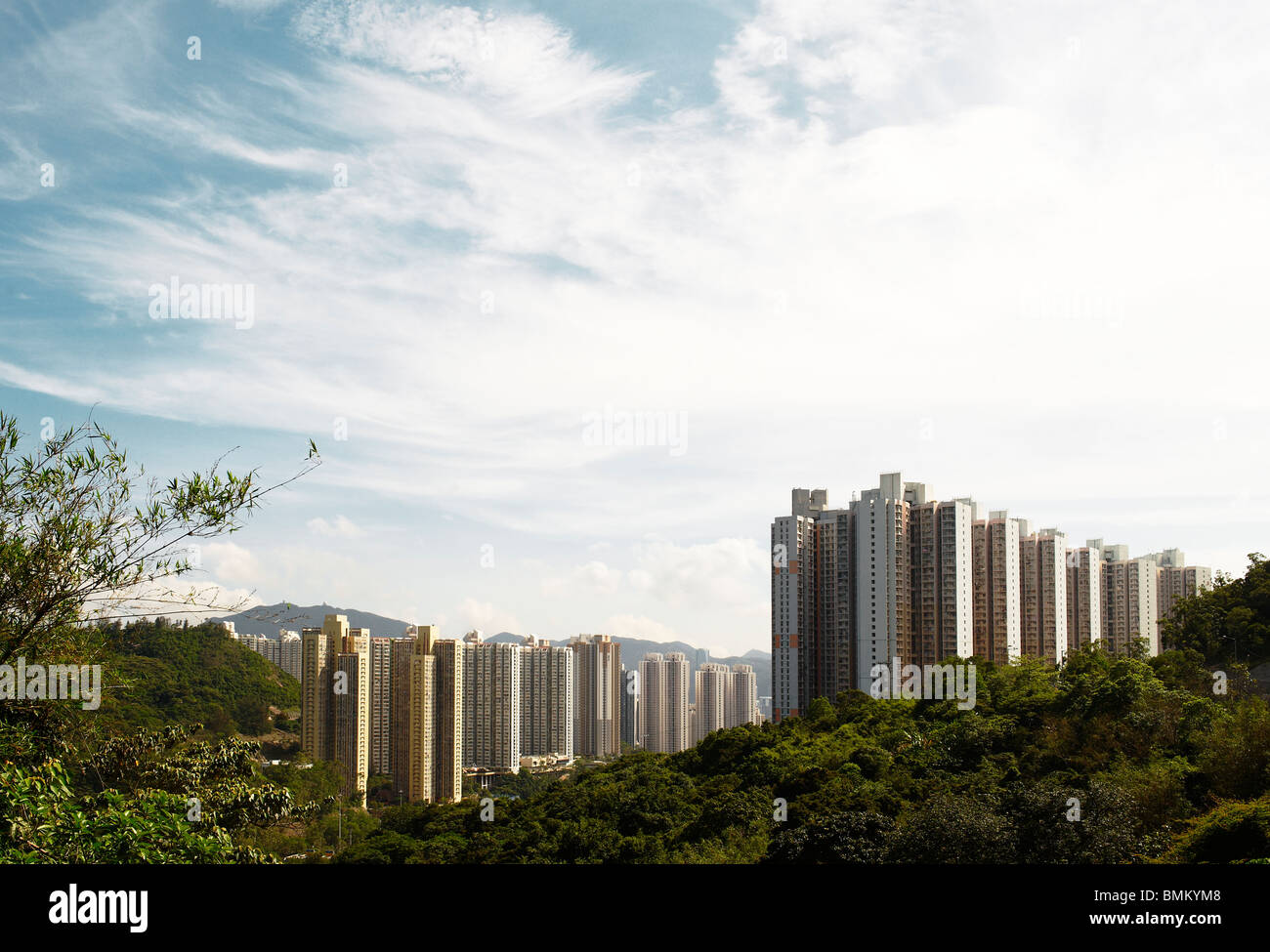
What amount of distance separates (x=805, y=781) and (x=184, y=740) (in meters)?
8.04

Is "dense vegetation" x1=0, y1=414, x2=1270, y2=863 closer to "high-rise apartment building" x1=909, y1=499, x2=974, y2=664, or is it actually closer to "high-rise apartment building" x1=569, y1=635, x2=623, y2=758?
"high-rise apartment building" x1=909, y1=499, x2=974, y2=664

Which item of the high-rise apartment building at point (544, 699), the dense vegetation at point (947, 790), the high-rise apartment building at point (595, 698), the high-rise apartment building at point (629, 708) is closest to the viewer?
the dense vegetation at point (947, 790)

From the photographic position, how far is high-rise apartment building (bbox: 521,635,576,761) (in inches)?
1252

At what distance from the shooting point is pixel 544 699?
105 ft

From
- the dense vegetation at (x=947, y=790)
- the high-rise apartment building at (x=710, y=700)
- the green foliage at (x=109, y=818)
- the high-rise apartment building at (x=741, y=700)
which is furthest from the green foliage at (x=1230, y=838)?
the high-rise apartment building at (x=741, y=700)

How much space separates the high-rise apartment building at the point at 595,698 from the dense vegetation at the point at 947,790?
1701 cm

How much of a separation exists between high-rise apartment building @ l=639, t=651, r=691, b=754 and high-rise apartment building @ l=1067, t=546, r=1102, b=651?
20.1 m

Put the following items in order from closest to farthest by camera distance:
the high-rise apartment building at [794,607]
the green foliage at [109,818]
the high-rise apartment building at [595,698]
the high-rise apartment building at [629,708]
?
the green foliage at [109,818], the high-rise apartment building at [794,607], the high-rise apartment building at [595,698], the high-rise apartment building at [629,708]

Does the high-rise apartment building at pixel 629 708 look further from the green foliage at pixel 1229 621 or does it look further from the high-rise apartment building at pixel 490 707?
the green foliage at pixel 1229 621

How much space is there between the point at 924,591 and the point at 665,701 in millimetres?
20611

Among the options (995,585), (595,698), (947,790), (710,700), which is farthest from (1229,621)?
(710,700)

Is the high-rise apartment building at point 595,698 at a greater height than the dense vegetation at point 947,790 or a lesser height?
lesser

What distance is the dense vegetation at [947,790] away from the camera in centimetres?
704
